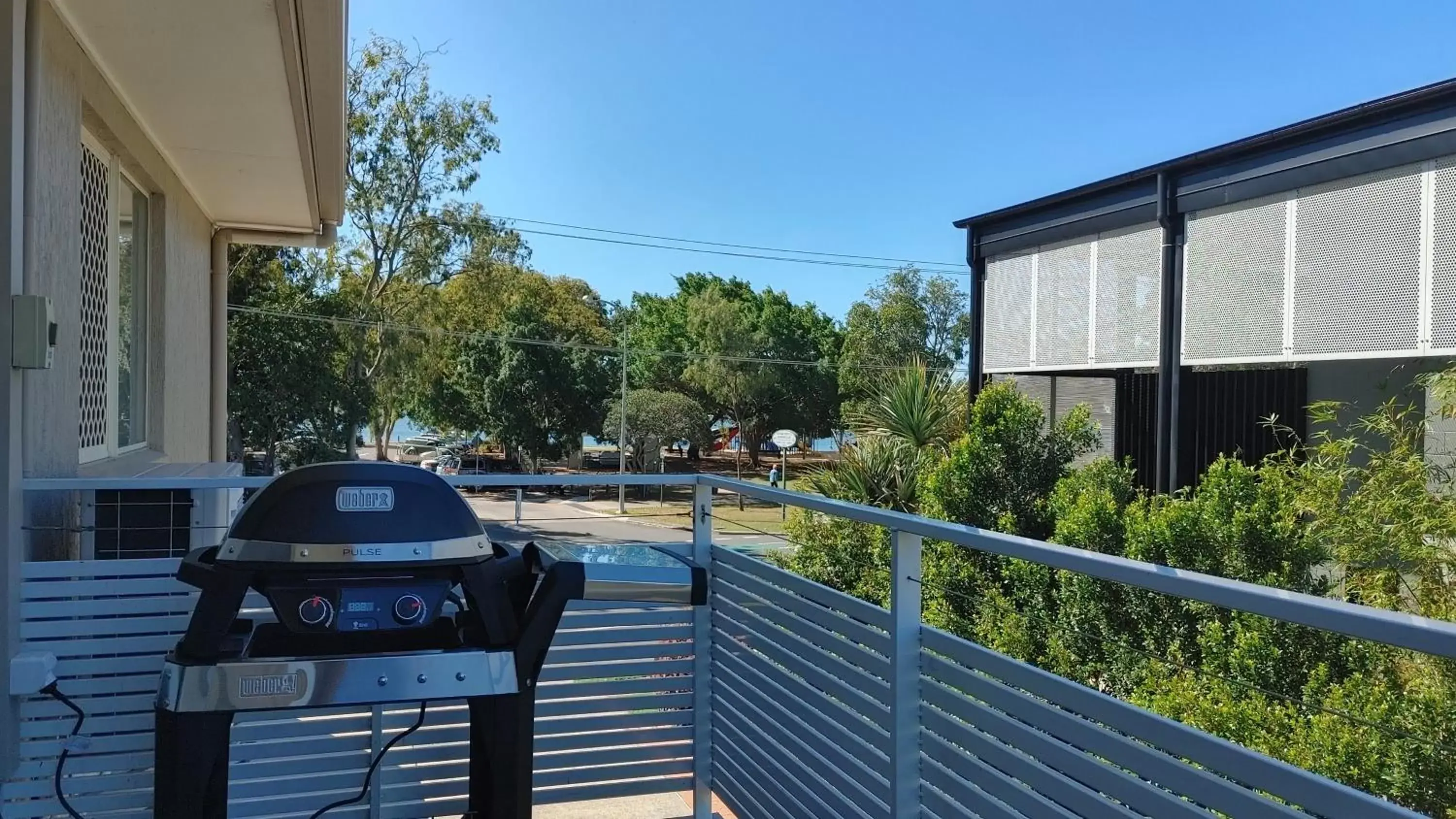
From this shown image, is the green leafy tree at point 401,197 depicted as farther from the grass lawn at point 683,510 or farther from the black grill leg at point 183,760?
the black grill leg at point 183,760

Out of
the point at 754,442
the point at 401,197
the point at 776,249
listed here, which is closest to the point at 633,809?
the point at 401,197

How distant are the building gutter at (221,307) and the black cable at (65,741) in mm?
4534

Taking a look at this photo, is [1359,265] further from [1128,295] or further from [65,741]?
[65,741]

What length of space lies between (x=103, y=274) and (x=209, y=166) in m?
1.19

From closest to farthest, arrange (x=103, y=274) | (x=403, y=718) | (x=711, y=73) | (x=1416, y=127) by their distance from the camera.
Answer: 1. (x=403, y=718)
2. (x=103, y=274)
3. (x=1416, y=127)
4. (x=711, y=73)

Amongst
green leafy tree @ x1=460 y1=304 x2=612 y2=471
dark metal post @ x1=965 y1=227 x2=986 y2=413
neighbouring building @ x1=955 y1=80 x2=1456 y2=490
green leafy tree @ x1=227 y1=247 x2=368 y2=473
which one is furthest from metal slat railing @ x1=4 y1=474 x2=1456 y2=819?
green leafy tree @ x1=460 y1=304 x2=612 y2=471

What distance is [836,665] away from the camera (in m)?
2.27

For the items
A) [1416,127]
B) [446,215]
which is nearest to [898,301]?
[446,215]

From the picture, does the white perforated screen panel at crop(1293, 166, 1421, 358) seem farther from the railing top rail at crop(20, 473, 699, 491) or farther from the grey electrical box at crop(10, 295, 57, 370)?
the grey electrical box at crop(10, 295, 57, 370)

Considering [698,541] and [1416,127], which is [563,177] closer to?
[1416,127]

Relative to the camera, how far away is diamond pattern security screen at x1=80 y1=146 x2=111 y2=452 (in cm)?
358

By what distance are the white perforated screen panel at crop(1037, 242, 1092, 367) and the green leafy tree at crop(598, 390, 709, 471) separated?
2099cm

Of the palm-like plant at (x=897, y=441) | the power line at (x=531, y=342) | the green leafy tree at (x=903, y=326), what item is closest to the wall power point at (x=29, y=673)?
the palm-like plant at (x=897, y=441)

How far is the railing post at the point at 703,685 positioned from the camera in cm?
313
